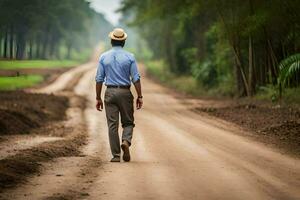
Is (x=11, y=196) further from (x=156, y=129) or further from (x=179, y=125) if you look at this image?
(x=179, y=125)

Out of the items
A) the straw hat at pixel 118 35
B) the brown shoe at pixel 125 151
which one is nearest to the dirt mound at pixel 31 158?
the brown shoe at pixel 125 151

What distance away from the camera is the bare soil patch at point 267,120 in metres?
14.3

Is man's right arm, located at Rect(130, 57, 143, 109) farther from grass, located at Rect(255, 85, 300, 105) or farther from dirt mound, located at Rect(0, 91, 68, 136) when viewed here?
grass, located at Rect(255, 85, 300, 105)

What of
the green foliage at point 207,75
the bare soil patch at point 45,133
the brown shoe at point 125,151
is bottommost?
the bare soil patch at point 45,133

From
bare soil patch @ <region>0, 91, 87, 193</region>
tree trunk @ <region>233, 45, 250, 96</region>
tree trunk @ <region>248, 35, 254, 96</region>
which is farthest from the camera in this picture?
tree trunk @ <region>233, 45, 250, 96</region>

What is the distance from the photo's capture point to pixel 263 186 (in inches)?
330

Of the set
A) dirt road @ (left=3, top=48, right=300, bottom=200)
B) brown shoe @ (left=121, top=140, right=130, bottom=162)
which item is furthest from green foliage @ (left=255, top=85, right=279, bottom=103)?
brown shoe @ (left=121, top=140, right=130, bottom=162)

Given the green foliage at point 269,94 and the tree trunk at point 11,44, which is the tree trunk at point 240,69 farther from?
the tree trunk at point 11,44

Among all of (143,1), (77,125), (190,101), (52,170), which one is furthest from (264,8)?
(143,1)

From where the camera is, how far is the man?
1091 cm

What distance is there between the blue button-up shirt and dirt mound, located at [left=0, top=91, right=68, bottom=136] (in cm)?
550

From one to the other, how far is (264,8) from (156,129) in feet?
27.7

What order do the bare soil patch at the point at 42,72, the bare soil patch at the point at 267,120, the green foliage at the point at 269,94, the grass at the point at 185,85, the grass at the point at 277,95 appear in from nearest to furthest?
the bare soil patch at the point at 267,120 → the bare soil patch at the point at 42,72 → the grass at the point at 277,95 → the green foliage at the point at 269,94 → the grass at the point at 185,85

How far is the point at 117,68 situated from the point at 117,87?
33 centimetres
